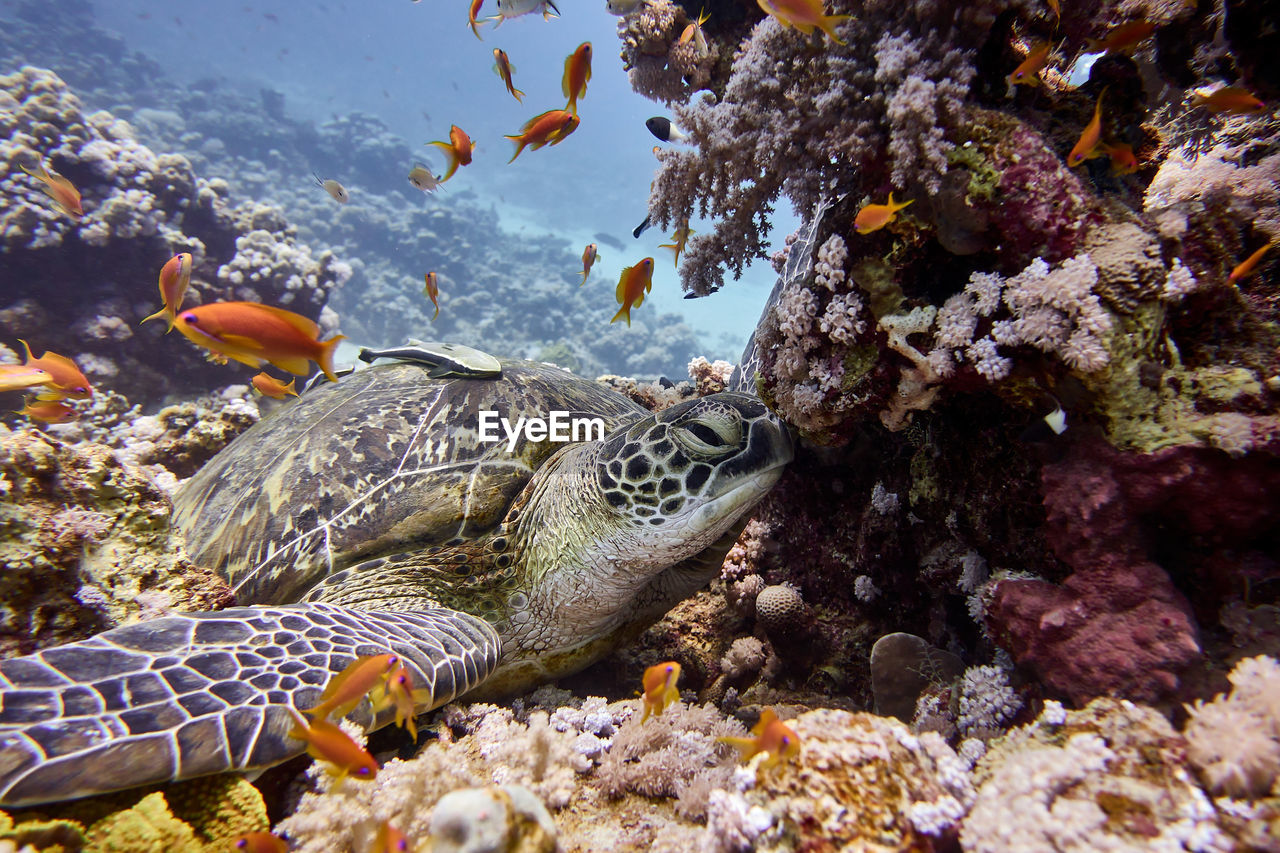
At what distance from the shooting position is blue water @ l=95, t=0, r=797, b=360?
1710 inches

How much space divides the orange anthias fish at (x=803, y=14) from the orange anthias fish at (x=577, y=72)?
1570 millimetres

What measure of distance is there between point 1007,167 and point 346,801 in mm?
2442

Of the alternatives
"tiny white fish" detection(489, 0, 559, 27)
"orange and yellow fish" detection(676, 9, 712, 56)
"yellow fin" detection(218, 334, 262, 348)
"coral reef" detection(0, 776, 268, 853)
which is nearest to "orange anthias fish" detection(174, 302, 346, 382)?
"yellow fin" detection(218, 334, 262, 348)

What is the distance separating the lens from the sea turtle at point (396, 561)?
125cm

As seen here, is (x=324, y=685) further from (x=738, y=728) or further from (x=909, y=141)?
(x=909, y=141)

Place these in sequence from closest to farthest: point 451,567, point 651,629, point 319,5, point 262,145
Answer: point 451,567 → point 651,629 → point 262,145 → point 319,5

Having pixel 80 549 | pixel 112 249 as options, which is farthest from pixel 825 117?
pixel 112 249

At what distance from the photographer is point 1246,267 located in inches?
51.8

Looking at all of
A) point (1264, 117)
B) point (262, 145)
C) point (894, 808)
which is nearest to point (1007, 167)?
point (894, 808)

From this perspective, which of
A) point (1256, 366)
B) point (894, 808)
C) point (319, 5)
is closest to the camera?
point (894, 808)

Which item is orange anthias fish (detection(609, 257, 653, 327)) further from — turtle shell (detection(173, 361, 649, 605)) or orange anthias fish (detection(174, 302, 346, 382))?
orange anthias fish (detection(174, 302, 346, 382))

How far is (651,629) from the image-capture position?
2830mm

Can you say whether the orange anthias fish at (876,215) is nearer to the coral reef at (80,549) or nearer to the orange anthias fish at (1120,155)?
the orange anthias fish at (1120,155)

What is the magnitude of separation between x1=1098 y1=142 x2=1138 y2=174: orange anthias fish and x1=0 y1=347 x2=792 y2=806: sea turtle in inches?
51.1
